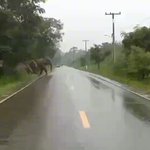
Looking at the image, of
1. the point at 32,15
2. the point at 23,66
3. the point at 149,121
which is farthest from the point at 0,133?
the point at 23,66

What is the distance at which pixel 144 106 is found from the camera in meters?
17.9

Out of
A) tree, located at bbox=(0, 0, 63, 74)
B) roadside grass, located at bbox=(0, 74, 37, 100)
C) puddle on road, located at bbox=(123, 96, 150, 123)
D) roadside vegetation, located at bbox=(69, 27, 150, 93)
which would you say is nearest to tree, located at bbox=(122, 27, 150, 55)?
roadside vegetation, located at bbox=(69, 27, 150, 93)

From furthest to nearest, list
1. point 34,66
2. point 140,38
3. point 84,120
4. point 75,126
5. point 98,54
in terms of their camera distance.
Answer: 1. point 98,54
2. point 34,66
3. point 140,38
4. point 84,120
5. point 75,126

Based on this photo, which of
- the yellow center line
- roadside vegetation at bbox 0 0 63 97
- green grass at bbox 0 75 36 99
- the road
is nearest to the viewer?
the road

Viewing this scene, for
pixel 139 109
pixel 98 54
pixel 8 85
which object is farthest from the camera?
pixel 98 54

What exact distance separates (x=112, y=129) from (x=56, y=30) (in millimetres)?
67624

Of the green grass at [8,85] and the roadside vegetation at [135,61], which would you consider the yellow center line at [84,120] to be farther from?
the roadside vegetation at [135,61]

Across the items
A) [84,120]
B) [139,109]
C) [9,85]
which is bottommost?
[9,85]

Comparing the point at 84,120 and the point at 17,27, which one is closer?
the point at 84,120

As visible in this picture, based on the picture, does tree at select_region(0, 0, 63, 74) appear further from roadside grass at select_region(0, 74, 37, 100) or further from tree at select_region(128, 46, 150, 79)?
tree at select_region(128, 46, 150, 79)

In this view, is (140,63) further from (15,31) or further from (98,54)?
(98,54)

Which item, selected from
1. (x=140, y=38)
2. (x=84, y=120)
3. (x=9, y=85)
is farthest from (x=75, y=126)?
(x=140, y=38)

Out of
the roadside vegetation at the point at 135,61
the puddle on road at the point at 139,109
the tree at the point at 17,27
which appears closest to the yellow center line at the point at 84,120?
the puddle on road at the point at 139,109

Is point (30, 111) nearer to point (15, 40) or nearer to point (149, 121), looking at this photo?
point (149, 121)
